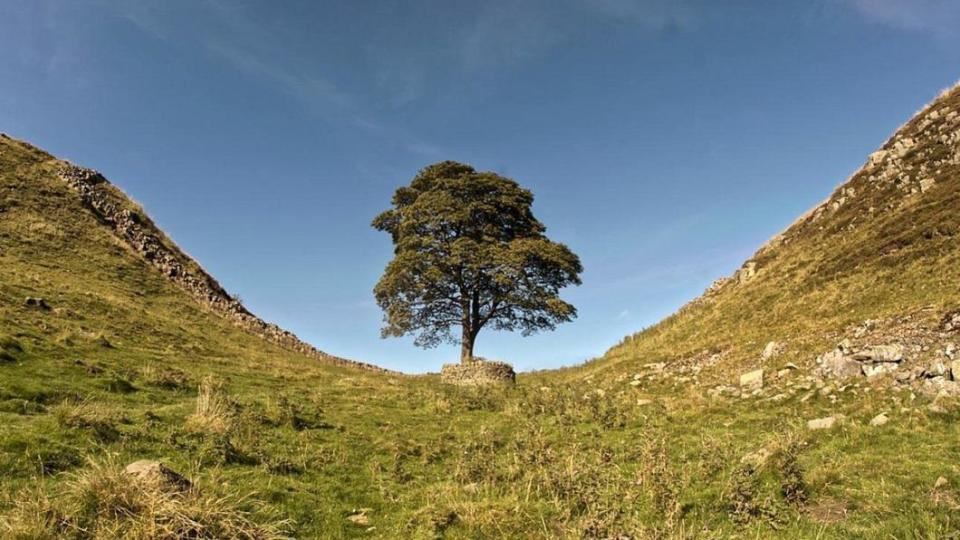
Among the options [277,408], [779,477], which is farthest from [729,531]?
[277,408]

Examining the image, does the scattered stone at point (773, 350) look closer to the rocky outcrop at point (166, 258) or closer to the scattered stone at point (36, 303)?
the rocky outcrop at point (166, 258)

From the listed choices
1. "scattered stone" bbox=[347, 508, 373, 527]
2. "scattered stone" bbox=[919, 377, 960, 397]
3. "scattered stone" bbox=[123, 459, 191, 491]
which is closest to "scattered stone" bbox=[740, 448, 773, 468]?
"scattered stone" bbox=[919, 377, 960, 397]

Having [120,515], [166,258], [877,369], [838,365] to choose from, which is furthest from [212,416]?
[166,258]

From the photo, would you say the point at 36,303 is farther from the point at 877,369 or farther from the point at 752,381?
the point at 877,369

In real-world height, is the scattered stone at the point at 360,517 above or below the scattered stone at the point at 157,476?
below

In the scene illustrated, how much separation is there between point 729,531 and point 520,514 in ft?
11.5

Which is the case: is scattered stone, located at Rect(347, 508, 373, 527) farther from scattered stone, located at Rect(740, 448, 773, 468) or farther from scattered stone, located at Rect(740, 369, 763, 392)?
scattered stone, located at Rect(740, 369, 763, 392)

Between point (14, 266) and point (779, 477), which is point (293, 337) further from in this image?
point (779, 477)

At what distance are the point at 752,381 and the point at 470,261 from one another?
2191 centimetres

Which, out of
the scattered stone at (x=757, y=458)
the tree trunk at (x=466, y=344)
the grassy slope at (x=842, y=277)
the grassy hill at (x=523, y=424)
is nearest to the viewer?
the grassy hill at (x=523, y=424)

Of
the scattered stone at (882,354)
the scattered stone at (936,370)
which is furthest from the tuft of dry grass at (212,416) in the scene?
the scattered stone at (882,354)

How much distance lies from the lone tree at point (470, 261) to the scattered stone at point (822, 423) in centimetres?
2398

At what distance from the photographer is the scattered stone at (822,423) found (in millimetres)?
13602

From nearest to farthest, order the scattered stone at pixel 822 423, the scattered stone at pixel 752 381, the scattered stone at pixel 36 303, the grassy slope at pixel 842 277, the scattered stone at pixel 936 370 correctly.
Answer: the scattered stone at pixel 822 423 → the scattered stone at pixel 936 370 → the scattered stone at pixel 752 381 → the grassy slope at pixel 842 277 → the scattered stone at pixel 36 303
